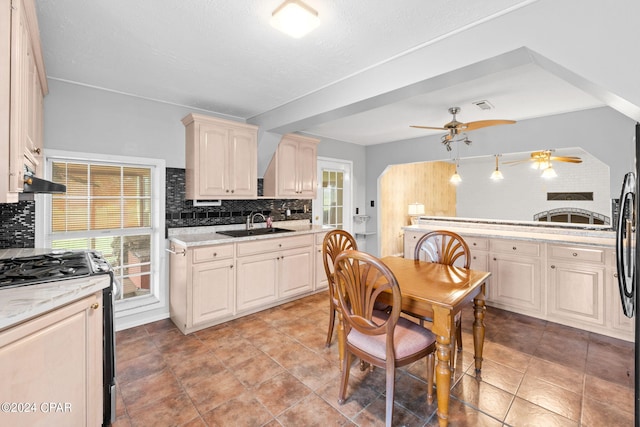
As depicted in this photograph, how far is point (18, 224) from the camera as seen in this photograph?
238 centimetres

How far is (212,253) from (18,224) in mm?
1512

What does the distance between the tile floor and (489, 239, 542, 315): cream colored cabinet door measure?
0.37 metres

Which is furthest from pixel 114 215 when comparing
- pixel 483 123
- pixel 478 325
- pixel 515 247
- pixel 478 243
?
pixel 515 247

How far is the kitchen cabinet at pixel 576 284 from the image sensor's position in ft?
9.15

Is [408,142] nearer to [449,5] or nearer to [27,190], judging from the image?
[449,5]

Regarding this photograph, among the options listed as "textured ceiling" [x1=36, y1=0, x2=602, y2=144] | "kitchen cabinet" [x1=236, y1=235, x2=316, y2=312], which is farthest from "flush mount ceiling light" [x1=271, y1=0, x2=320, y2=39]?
"kitchen cabinet" [x1=236, y1=235, x2=316, y2=312]

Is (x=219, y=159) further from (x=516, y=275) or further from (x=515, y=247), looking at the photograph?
(x=516, y=275)

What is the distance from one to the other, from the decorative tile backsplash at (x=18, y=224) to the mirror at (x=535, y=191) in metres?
6.92

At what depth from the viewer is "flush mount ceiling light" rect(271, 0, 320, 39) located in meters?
1.52

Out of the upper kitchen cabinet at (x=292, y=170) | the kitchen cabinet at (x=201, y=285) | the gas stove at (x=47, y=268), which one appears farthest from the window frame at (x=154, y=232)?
the upper kitchen cabinet at (x=292, y=170)

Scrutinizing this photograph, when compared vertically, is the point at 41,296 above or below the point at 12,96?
below

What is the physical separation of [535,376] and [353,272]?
1678 mm

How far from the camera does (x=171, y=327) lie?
2967 mm

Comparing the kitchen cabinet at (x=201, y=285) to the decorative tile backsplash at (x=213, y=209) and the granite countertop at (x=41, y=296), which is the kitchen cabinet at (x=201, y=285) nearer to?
the decorative tile backsplash at (x=213, y=209)
